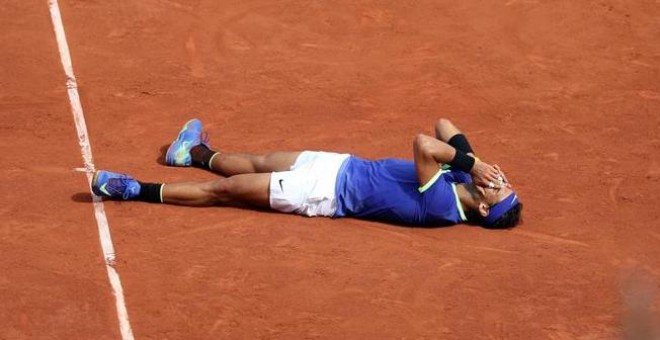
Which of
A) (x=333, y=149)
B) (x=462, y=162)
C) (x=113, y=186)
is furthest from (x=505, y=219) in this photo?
(x=113, y=186)

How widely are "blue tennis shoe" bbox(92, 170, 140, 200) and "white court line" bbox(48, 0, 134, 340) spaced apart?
174mm

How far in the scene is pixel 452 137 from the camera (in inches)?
373

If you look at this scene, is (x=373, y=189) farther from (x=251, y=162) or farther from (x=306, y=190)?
(x=251, y=162)

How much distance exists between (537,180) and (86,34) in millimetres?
5544

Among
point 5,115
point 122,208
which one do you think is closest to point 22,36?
point 5,115

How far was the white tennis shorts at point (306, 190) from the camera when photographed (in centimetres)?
912

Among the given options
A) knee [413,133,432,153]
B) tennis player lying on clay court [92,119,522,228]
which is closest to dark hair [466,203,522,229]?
tennis player lying on clay court [92,119,522,228]

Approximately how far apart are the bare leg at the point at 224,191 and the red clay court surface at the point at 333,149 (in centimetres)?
12

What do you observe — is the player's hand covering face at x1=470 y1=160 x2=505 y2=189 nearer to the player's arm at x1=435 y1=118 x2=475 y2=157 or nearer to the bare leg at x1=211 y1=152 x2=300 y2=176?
the player's arm at x1=435 y1=118 x2=475 y2=157

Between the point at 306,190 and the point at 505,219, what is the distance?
5.60ft

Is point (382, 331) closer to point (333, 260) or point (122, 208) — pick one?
point (333, 260)

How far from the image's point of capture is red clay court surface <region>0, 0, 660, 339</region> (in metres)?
8.00

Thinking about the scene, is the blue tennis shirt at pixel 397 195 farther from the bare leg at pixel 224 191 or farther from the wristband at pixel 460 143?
the bare leg at pixel 224 191

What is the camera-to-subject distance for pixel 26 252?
27.8 ft
